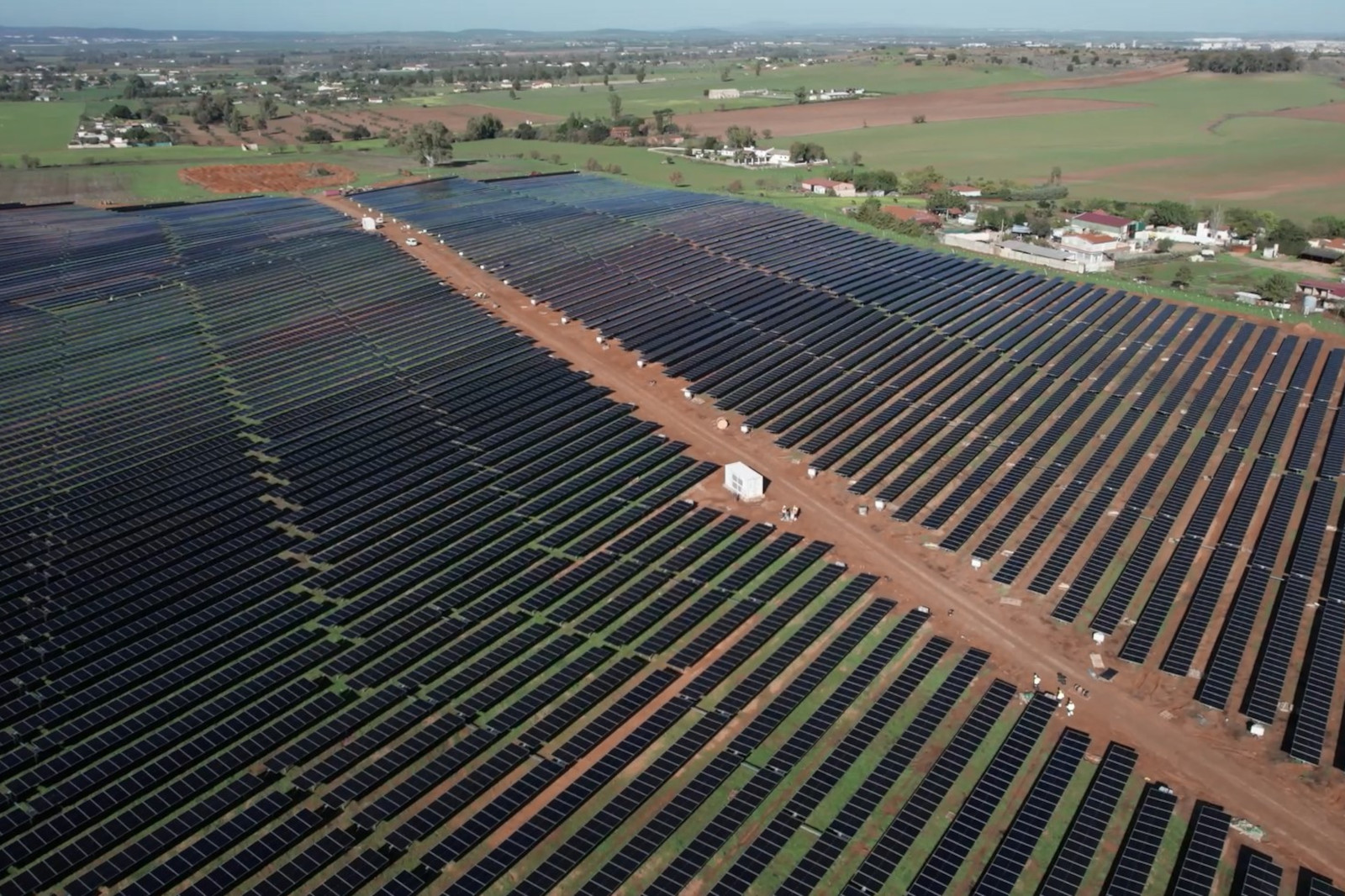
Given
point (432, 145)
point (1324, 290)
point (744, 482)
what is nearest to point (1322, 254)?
point (1324, 290)

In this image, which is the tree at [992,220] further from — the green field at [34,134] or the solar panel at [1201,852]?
the green field at [34,134]

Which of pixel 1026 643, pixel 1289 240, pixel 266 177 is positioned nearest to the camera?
pixel 1026 643

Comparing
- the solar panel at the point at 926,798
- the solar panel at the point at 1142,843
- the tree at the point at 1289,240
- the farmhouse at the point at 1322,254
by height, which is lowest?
the solar panel at the point at 1142,843

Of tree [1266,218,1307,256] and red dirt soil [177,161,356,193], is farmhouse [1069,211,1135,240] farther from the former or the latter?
red dirt soil [177,161,356,193]

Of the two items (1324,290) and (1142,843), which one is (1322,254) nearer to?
(1324,290)

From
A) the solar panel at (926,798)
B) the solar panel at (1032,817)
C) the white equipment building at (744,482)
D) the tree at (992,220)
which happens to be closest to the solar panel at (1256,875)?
the solar panel at (1032,817)

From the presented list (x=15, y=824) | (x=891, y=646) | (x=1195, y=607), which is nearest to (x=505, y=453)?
(x=891, y=646)
